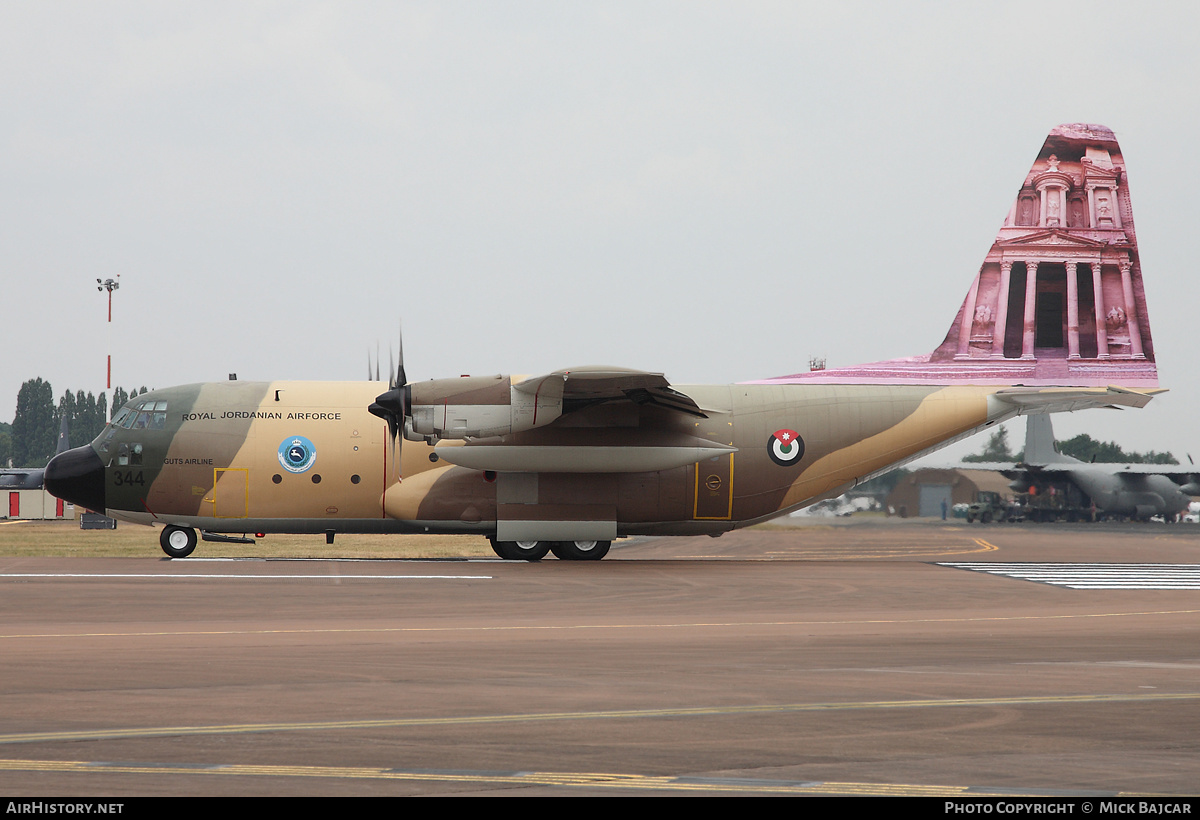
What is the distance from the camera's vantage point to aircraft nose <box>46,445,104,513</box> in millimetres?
23141

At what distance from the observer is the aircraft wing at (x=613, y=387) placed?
20203 mm

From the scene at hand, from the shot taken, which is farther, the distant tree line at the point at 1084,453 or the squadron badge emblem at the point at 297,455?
the distant tree line at the point at 1084,453

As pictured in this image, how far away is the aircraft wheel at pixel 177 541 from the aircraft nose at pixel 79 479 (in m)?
1.49

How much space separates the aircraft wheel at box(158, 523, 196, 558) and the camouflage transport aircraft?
4cm

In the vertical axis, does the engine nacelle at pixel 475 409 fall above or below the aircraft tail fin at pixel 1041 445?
above

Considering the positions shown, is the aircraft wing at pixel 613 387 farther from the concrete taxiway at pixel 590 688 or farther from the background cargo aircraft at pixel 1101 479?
the background cargo aircraft at pixel 1101 479

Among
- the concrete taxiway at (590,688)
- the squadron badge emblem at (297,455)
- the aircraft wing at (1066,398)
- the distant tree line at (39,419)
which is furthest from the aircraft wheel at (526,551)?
the distant tree line at (39,419)

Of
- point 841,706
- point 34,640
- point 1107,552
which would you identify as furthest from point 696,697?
point 1107,552

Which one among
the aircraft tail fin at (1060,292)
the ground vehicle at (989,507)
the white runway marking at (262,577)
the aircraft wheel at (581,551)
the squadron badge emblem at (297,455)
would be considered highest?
the aircraft tail fin at (1060,292)

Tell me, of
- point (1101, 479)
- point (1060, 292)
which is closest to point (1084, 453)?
point (1101, 479)

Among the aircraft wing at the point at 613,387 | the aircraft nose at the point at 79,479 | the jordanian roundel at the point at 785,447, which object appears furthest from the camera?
the jordanian roundel at the point at 785,447

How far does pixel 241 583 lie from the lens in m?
18.2
